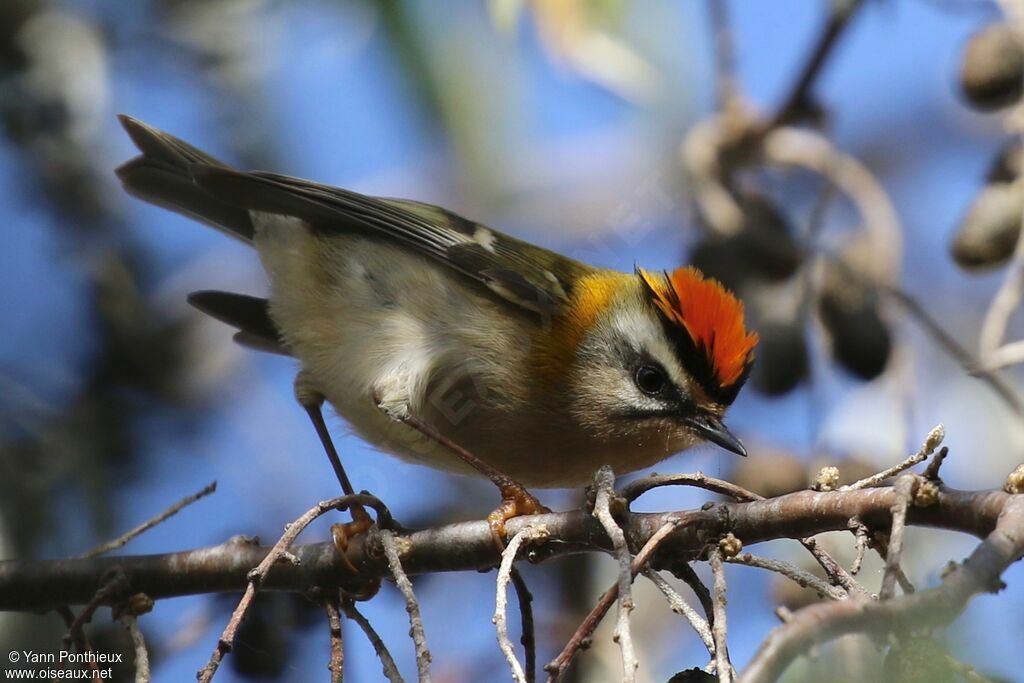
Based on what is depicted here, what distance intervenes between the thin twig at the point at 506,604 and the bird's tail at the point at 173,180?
199 centimetres

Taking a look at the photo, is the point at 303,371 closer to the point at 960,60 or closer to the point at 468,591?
the point at 468,591

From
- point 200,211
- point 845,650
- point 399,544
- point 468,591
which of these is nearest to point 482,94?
point 200,211

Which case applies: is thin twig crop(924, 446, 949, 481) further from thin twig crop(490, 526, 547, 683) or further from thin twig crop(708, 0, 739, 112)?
thin twig crop(708, 0, 739, 112)

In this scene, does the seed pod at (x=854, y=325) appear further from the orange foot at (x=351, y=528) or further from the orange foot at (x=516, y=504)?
the orange foot at (x=351, y=528)

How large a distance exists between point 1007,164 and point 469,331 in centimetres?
168

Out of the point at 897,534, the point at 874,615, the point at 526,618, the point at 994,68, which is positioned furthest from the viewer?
the point at 994,68

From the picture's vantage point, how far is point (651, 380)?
3.37m

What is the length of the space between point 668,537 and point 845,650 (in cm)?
70

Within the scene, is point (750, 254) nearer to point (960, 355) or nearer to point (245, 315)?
point (960, 355)

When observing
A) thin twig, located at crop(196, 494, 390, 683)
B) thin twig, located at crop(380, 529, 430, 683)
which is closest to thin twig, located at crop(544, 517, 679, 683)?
thin twig, located at crop(380, 529, 430, 683)

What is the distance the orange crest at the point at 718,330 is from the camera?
323 centimetres

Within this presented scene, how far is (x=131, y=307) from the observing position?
4746mm

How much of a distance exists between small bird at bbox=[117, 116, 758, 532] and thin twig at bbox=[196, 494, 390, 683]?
0.62 metres

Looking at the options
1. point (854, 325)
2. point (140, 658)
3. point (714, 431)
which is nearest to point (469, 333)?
point (714, 431)
